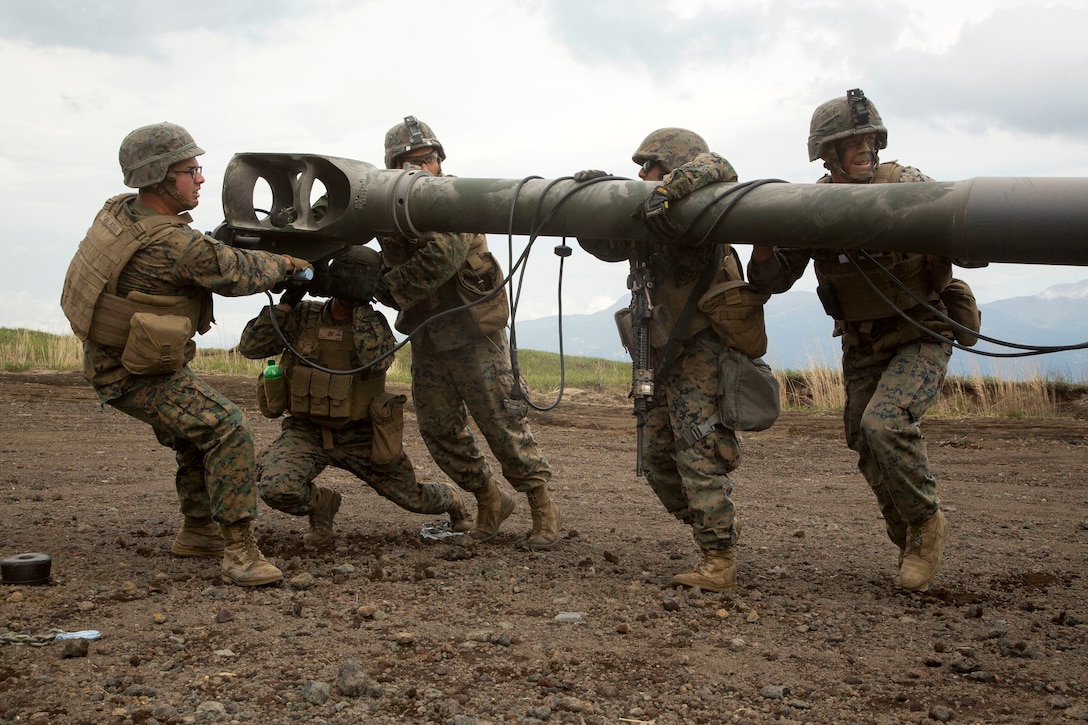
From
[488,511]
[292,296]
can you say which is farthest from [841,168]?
[292,296]

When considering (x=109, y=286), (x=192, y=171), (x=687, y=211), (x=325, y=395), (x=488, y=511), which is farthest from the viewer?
(x=488, y=511)

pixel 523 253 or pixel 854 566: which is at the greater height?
pixel 523 253

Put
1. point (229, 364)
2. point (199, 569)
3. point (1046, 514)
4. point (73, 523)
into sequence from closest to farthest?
point (199, 569), point (73, 523), point (1046, 514), point (229, 364)

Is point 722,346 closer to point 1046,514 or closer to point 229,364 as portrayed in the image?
point 1046,514

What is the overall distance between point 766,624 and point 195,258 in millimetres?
3121

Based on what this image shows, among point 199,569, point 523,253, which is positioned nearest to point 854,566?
point 523,253

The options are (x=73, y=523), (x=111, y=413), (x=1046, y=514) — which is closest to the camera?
(x=73, y=523)

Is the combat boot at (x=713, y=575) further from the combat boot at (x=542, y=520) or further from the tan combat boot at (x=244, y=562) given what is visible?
the tan combat boot at (x=244, y=562)

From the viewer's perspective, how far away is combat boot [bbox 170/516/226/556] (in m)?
5.84

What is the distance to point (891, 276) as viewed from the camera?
492cm

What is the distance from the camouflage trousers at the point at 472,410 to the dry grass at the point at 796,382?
5390mm

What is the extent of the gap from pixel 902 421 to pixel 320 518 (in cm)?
323

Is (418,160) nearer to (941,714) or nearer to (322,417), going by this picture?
(322,417)

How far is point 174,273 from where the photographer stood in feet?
16.9
